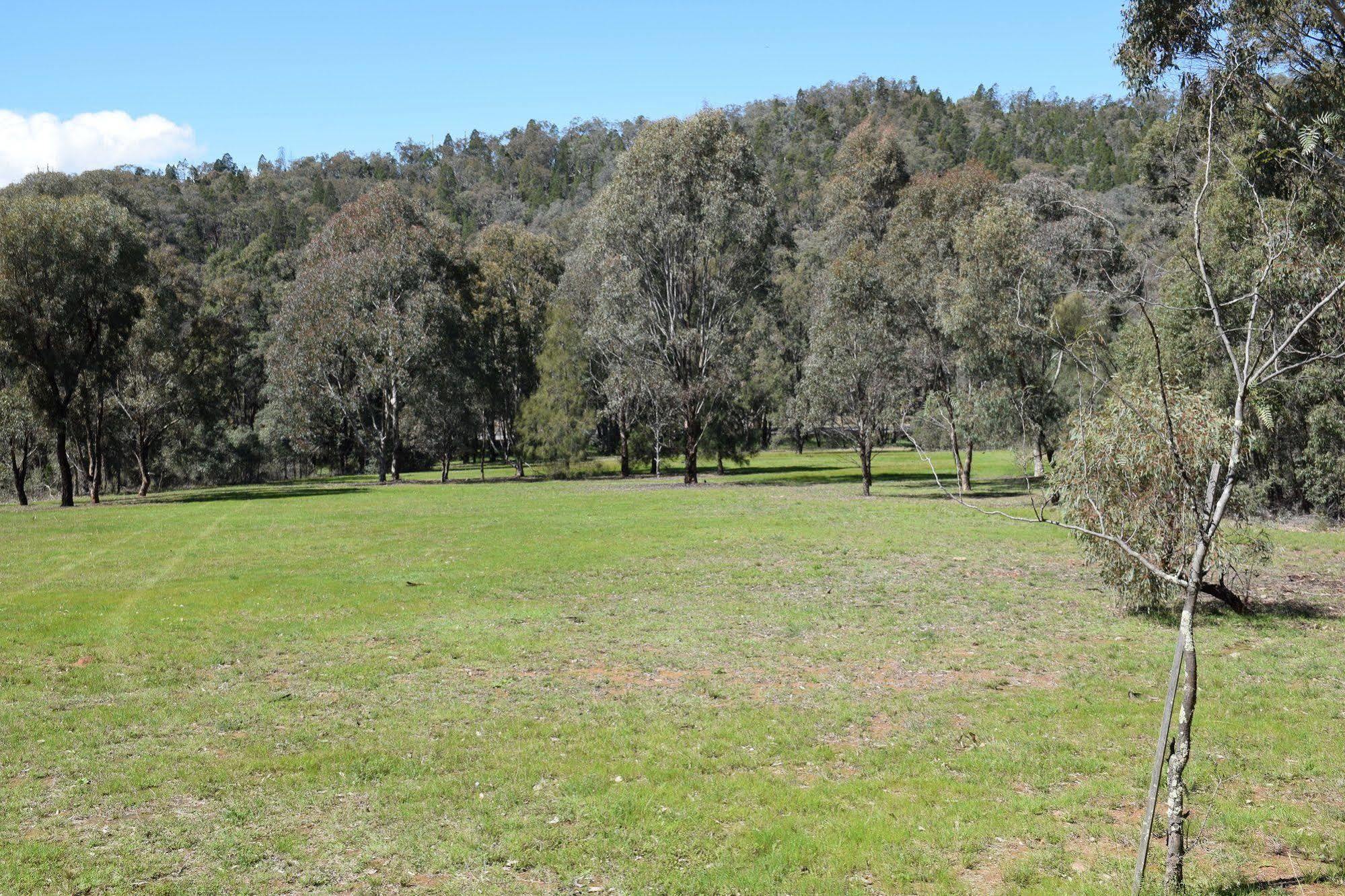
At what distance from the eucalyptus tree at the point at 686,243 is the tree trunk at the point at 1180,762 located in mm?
45314

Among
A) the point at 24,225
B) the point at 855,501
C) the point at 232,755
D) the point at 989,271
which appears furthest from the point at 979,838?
the point at 24,225

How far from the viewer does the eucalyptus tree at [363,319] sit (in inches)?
2352

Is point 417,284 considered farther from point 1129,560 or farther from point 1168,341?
point 1129,560

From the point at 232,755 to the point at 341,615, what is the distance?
316 inches

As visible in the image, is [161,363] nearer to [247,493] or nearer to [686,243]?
[247,493]

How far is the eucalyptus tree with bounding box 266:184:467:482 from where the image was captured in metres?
59.8

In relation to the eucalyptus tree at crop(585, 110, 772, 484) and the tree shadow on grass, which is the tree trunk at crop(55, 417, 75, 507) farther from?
the eucalyptus tree at crop(585, 110, 772, 484)

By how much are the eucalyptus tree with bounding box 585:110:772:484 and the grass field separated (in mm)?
29245

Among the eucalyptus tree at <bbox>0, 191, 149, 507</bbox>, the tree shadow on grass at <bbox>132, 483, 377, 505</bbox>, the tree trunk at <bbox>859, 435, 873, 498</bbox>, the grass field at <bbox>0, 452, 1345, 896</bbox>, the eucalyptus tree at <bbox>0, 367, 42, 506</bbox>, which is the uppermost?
the eucalyptus tree at <bbox>0, 191, 149, 507</bbox>

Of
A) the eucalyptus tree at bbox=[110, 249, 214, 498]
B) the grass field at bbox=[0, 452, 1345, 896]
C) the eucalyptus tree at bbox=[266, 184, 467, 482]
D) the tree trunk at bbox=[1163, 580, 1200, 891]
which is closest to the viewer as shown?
the tree trunk at bbox=[1163, 580, 1200, 891]

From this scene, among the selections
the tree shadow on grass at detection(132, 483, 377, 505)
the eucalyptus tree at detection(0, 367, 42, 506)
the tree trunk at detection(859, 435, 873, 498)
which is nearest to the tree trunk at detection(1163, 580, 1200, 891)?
the tree trunk at detection(859, 435, 873, 498)

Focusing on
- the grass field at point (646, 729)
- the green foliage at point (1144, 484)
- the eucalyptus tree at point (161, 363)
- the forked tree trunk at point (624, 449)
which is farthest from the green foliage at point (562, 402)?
the green foliage at point (1144, 484)

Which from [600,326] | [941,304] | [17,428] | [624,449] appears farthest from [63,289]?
[941,304]

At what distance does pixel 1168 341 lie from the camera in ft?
101
